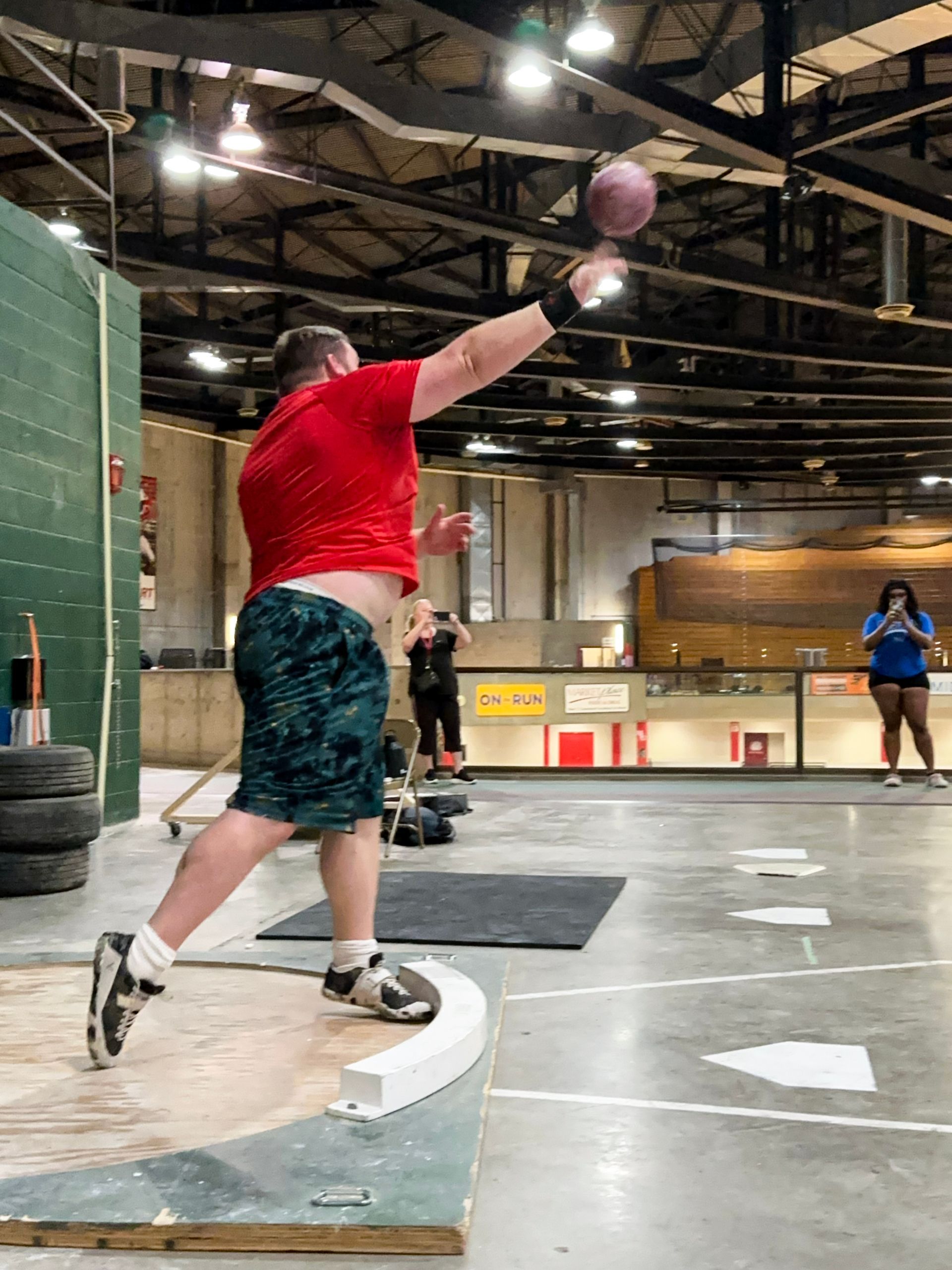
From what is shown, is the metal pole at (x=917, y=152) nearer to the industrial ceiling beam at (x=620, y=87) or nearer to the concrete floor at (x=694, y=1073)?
the industrial ceiling beam at (x=620, y=87)

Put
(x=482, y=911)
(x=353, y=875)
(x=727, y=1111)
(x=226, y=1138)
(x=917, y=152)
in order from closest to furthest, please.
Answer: (x=226, y=1138), (x=727, y=1111), (x=353, y=875), (x=482, y=911), (x=917, y=152)

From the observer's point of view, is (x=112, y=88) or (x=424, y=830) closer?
(x=424, y=830)

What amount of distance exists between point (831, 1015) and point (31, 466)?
186 inches

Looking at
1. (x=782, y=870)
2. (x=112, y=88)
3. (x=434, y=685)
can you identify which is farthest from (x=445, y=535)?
(x=434, y=685)

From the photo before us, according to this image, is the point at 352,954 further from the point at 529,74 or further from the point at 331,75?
the point at 331,75

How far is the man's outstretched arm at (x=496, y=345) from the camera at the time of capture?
7.43ft

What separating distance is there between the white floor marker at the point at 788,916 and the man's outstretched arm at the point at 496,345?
2.47m

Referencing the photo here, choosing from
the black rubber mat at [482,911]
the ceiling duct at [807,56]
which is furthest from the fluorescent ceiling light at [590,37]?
the black rubber mat at [482,911]

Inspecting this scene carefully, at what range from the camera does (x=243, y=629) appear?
2465 mm

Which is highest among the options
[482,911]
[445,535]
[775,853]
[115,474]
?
[115,474]

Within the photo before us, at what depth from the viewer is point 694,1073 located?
2.41m

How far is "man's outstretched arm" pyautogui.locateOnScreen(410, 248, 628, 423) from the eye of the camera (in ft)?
7.43

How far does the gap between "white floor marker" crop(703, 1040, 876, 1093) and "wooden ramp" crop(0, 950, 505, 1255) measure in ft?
1.74

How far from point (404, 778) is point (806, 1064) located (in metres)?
4.02
